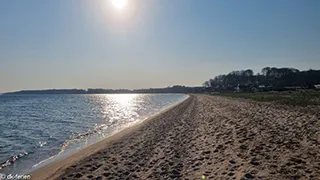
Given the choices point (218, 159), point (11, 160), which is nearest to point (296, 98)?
point (218, 159)

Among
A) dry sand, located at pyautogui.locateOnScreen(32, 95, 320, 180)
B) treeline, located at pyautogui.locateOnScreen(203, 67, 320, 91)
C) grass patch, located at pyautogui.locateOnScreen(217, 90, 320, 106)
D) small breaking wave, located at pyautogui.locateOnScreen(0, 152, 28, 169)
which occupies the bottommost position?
small breaking wave, located at pyautogui.locateOnScreen(0, 152, 28, 169)

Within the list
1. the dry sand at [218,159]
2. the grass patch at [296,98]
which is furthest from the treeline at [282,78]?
the dry sand at [218,159]

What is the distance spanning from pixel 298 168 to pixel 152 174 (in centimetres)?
482

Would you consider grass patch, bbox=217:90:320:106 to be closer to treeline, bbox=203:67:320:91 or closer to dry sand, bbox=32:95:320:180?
dry sand, bbox=32:95:320:180

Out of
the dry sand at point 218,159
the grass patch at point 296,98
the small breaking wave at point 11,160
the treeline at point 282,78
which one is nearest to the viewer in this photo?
the dry sand at point 218,159

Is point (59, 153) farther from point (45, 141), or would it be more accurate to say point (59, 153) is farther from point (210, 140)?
point (210, 140)

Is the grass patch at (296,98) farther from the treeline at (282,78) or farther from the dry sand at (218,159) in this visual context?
the treeline at (282,78)

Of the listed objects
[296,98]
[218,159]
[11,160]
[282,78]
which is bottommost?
[11,160]

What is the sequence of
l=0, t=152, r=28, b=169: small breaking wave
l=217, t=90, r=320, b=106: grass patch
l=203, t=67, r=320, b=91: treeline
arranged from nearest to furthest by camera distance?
l=0, t=152, r=28, b=169: small breaking wave
l=217, t=90, r=320, b=106: grass patch
l=203, t=67, r=320, b=91: treeline

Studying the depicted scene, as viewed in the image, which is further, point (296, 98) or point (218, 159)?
point (296, 98)

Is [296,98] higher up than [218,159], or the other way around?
[296,98]

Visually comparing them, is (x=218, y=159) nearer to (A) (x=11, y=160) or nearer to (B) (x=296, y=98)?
(A) (x=11, y=160)

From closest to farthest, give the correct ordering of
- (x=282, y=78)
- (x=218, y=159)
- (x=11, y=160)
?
(x=218, y=159), (x=11, y=160), (x=282, y=78)

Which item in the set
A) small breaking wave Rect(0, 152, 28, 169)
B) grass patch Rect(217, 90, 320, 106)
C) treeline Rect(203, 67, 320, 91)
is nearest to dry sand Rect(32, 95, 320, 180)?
small breaking wave Rect(0, 152, 28, 169)
